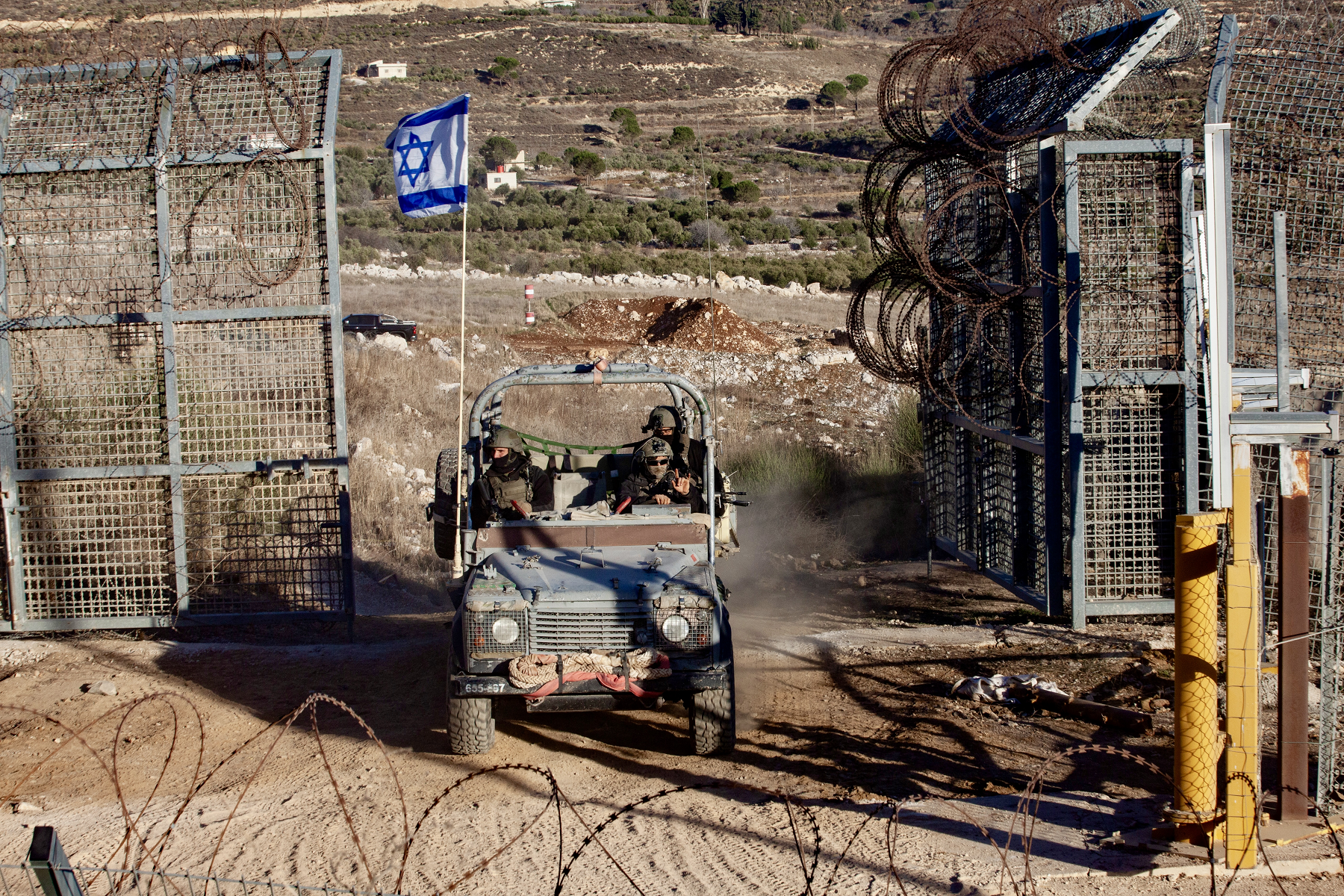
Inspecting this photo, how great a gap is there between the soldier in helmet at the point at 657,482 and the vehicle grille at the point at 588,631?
1.77m

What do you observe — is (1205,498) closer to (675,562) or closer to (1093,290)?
(1093,290)

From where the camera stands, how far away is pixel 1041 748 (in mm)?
6633

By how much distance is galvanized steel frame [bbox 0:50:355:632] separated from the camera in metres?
8.88

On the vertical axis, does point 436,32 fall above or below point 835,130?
above

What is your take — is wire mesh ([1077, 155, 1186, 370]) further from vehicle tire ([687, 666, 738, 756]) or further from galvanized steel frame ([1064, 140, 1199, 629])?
vehicle tire ([687, 666, 738, 756])

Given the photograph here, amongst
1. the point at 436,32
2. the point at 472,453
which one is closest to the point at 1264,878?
the point at 472,453

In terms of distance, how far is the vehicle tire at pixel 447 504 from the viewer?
27.2 ft

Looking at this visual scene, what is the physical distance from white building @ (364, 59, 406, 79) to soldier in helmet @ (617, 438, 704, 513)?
46.8 metres

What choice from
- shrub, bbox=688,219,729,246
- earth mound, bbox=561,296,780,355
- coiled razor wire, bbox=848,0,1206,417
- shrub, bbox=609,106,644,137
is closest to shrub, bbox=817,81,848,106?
shrub, bbox=609,106,644,137

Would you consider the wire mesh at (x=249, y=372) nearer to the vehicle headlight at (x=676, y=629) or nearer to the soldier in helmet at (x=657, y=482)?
the soldier in helmet at (x=657, y=482)

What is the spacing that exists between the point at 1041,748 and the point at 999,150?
4584 mm

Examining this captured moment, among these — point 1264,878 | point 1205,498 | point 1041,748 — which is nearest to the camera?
point 1264,878

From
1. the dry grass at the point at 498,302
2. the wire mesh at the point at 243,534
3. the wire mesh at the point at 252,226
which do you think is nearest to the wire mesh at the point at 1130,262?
the wire mesh at the point at 252,226

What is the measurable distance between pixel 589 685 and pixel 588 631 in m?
0.31
